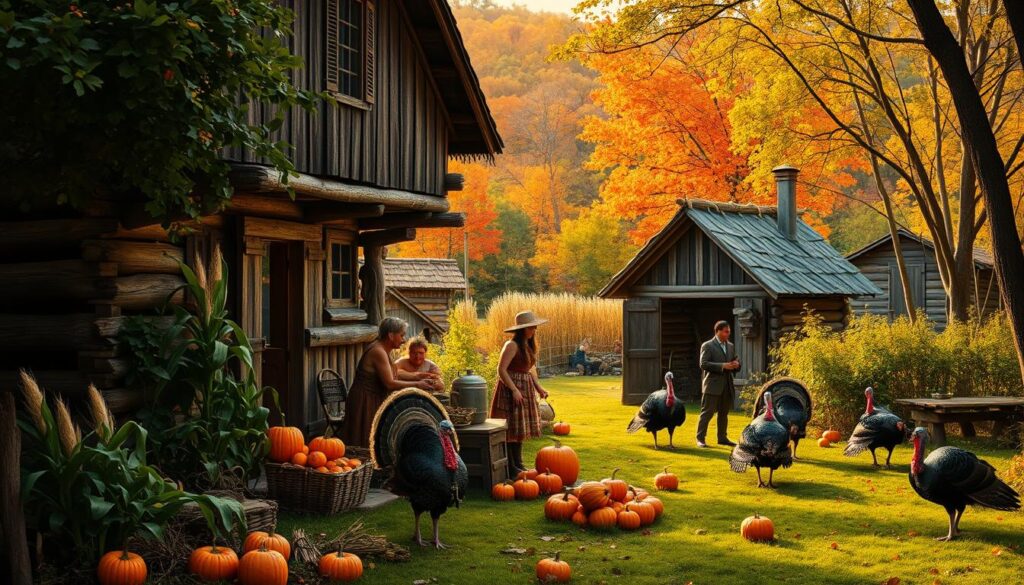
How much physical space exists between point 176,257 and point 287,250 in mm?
3490

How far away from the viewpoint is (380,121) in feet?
41.0

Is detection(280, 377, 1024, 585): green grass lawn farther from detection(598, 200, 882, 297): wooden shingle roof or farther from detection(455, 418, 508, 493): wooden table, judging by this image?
detection(598, 200, 882, 297): wooden shingle roof

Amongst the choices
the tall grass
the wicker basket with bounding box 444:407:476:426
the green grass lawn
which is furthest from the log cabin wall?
the tall grass

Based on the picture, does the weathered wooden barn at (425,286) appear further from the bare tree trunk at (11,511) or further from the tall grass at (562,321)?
the bare tree trunk at (11,511)

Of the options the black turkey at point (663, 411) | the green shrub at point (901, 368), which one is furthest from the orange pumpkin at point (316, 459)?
the green shrub at point (901, 368)

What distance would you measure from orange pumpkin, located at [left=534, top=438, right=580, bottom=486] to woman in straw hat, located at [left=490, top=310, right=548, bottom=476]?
12.6 inches

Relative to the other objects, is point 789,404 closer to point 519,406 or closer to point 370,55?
point 519,406

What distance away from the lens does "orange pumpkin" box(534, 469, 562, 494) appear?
11078mm

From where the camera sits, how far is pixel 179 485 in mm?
7551

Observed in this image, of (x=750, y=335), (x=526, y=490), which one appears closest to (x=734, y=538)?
(x=526, y=490)

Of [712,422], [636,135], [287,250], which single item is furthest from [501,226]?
[287,250]

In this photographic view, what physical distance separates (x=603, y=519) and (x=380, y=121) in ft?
19.0

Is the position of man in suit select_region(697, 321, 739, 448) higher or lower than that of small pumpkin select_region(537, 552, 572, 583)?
higher

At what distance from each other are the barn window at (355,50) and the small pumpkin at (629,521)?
18.6 feet
